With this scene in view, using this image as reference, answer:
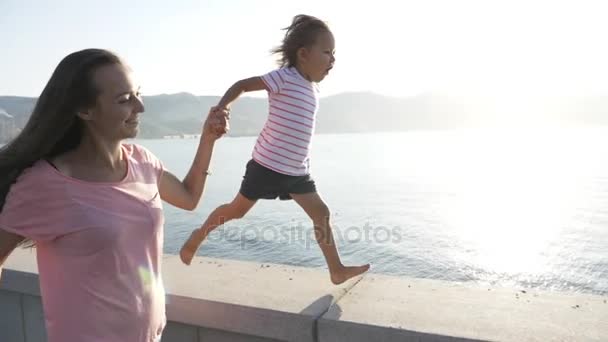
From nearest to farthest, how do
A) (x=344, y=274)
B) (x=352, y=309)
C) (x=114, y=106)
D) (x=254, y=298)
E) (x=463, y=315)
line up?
(x=114, y=106), (x=463, y=315), (x=352, y=309), (x=254, y=298), (x=344, y=274)

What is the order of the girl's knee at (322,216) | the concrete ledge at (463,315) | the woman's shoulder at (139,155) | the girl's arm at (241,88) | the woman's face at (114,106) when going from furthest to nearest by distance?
1. the girl's knee at (322,216)
2. the girl's arm at (241,88)
3. the concrete ledge at (463,315)
4. the woman's shoulder at (139,155)
5. the woman's face at (114,106)

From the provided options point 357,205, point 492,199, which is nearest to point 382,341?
point 357,205

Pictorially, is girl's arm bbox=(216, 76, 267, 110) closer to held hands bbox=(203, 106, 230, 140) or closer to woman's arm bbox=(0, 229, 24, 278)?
held hands bbox=(203, 106, 230, 140)

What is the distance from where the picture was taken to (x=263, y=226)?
9203mm

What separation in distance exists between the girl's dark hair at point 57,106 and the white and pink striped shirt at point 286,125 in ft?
4.47

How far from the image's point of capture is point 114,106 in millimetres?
1436

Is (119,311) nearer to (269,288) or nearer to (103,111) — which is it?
(103,111)

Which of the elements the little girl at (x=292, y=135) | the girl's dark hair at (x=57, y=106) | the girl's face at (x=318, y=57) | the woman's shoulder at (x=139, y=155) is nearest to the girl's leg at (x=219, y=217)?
the little girl at (x=292, y=135)

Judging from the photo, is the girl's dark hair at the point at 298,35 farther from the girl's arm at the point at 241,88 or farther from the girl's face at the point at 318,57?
the girl's arm at the point at 241,88

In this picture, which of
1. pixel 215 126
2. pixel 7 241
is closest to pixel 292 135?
pixel 215 126

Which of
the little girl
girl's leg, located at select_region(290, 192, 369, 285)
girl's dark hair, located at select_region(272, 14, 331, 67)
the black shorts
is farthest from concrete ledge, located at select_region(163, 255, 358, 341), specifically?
girl's dark hair, located at select_region(272, 14, 331, 67)

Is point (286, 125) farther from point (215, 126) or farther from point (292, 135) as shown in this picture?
point (215, 126)

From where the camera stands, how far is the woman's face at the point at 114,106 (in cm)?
142

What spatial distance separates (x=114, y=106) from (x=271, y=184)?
1344 mm
